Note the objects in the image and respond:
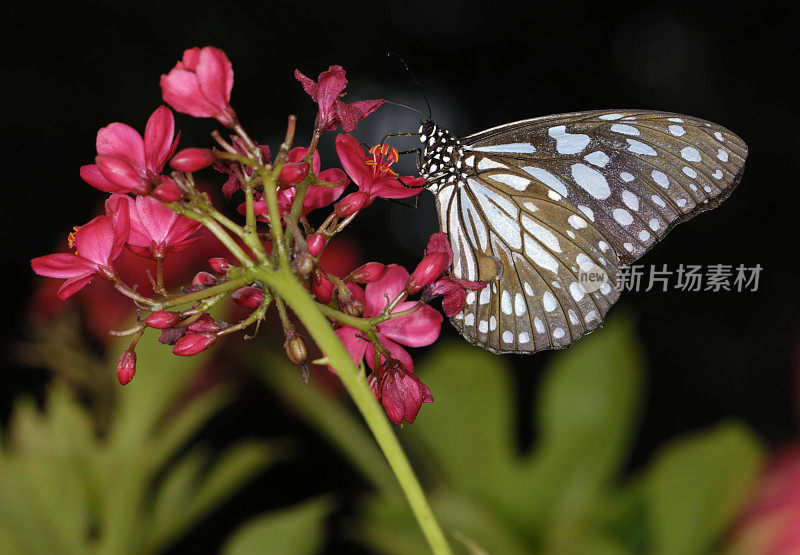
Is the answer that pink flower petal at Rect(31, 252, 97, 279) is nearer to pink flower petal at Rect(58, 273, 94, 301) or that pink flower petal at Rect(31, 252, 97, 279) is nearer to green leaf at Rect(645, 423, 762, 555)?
pink flower petal at Rect(58, 273, 94, 301)

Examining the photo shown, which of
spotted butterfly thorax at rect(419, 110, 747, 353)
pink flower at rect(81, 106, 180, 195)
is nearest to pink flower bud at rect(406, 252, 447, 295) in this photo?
pink flower at rect(81, 106, 180, 195)

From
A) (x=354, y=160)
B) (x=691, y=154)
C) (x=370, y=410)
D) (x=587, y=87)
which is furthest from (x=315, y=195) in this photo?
(x=587, y=87)

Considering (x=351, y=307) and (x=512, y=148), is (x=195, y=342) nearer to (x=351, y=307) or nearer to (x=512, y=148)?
(x=351, y=307)

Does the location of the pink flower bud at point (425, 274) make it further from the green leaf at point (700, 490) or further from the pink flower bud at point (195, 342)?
the green leaf at point (700, 490)

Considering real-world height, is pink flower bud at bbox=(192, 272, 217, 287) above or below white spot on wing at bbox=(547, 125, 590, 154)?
above

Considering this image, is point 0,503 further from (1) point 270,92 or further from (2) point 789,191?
(2) point 789,191

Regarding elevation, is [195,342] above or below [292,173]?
below
